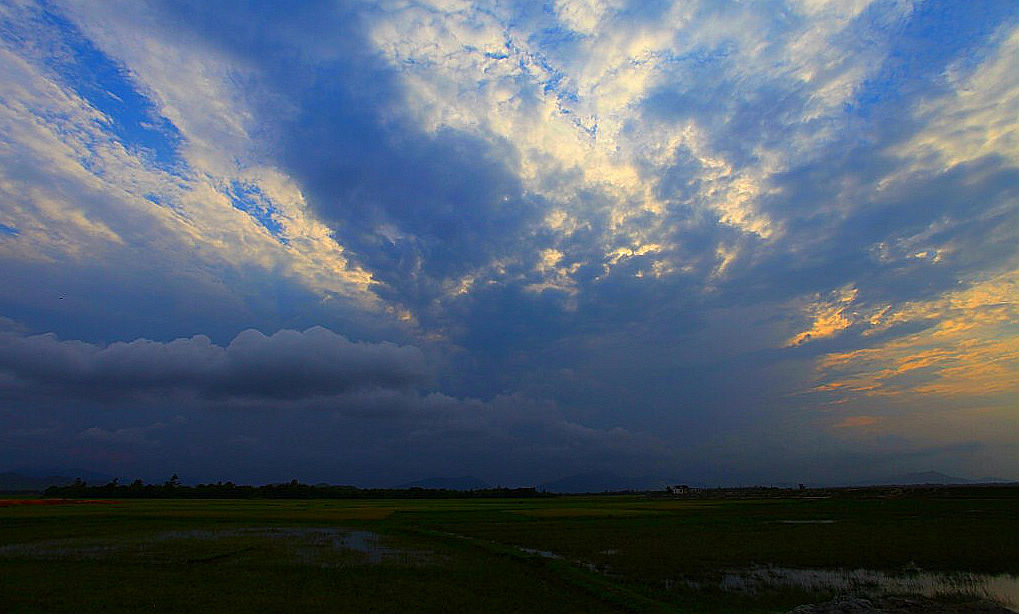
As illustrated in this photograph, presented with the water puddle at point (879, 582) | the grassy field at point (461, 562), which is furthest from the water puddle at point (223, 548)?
the water puddle at point (879, 582)

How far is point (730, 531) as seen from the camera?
111 ft

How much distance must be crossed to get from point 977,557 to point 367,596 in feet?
79.0

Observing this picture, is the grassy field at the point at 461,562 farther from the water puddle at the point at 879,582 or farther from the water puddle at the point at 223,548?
the water puddle at the point at 879,582

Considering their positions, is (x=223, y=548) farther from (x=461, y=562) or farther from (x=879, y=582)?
(x=879, y=582)

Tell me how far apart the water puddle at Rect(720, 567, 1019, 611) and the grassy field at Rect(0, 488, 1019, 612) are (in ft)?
1.43

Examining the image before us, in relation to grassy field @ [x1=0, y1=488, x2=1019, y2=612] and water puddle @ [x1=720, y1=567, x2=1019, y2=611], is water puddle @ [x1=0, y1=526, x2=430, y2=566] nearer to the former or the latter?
grassy field @ [x1=0, y1=488, x2=1019, y2=612]

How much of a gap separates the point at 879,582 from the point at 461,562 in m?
15.3

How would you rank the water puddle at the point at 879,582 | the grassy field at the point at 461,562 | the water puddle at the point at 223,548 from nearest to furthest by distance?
the grassy field at the point at 461,562, the water puddle at the point at 879,582, the water puddle at the point at 223,548

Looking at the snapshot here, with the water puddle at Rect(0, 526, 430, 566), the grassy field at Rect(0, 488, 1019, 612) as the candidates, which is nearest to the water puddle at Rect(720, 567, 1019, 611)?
the grassy field at Rect(0, 488, 1019, 612)

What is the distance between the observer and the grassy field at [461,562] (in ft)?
50.5

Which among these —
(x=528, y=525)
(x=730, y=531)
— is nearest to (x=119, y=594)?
(x=528, y=525)

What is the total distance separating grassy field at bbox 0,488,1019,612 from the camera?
50.5 ft

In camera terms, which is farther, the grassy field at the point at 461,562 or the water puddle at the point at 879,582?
the water puddle at the point at 879,582

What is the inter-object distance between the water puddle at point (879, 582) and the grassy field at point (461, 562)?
436 mm
